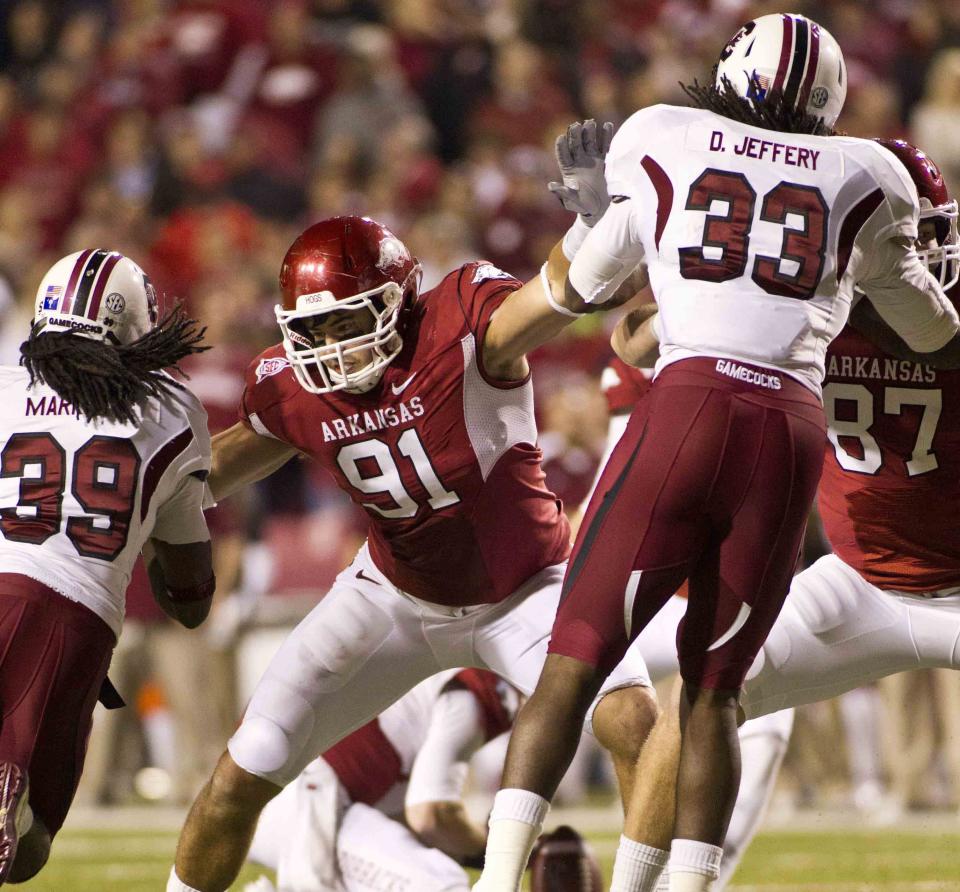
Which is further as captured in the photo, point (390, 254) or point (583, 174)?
point (390, 254)

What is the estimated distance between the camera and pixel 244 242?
9.41 meters

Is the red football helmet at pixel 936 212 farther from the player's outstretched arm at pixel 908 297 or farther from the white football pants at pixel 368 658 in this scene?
the white football pants at pixel 368 658

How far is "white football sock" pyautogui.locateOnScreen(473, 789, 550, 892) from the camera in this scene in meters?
2.99

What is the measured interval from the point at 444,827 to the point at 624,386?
129 centimetres

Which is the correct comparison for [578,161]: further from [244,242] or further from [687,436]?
[244,242]

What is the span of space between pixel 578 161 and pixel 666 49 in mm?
7046

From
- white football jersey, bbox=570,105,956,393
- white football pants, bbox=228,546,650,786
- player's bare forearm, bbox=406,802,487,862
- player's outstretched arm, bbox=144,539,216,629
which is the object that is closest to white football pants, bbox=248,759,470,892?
player's bare forearm, bbox=406,802,487,862

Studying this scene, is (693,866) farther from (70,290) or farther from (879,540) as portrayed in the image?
(70,290)

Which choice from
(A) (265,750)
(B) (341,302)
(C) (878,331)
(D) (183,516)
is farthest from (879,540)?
(D) (183,516)

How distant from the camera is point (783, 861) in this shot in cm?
572

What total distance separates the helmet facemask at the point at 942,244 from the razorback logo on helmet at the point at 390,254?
3.69 ft

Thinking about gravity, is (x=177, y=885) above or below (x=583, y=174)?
below

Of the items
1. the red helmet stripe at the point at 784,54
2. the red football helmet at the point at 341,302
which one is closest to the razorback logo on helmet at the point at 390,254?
the red football helmet at the point at 341,302

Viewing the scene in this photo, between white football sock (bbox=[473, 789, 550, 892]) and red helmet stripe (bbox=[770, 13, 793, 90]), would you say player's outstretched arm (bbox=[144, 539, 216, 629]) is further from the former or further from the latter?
red helmet stripe (bbox=[770, 13, 793, 90])
